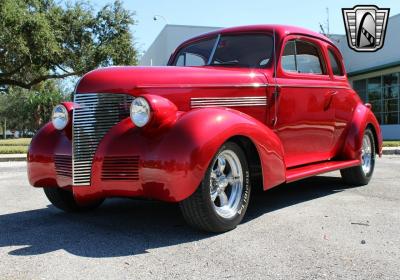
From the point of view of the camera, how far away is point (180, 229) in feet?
14.9

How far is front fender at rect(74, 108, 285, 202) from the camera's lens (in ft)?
13.0

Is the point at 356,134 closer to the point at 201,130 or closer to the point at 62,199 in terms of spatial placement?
the point at 201,130

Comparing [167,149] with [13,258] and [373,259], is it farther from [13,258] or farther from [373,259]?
[373,259]

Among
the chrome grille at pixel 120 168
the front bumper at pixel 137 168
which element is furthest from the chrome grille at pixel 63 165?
the chrome grille at pixel 120 168

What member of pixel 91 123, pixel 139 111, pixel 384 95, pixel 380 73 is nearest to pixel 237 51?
pixel 139 111

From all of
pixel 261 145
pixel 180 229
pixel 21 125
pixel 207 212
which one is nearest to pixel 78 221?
pixel 180 229

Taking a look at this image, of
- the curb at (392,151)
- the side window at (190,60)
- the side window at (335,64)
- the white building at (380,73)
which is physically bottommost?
the curb at (392,151)

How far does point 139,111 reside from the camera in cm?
414

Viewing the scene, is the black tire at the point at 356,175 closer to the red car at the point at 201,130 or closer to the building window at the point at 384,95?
the red car at the point at 201,130

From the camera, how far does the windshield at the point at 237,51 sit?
18.3 ft

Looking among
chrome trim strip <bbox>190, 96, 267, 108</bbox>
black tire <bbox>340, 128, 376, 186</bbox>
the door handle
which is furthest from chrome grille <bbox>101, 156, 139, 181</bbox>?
black tire <bbox>340, 128, 376, 186</bbox>

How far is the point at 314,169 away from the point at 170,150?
239 cm

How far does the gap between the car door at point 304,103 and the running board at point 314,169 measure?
8 cm

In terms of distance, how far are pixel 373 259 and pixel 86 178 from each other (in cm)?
239
